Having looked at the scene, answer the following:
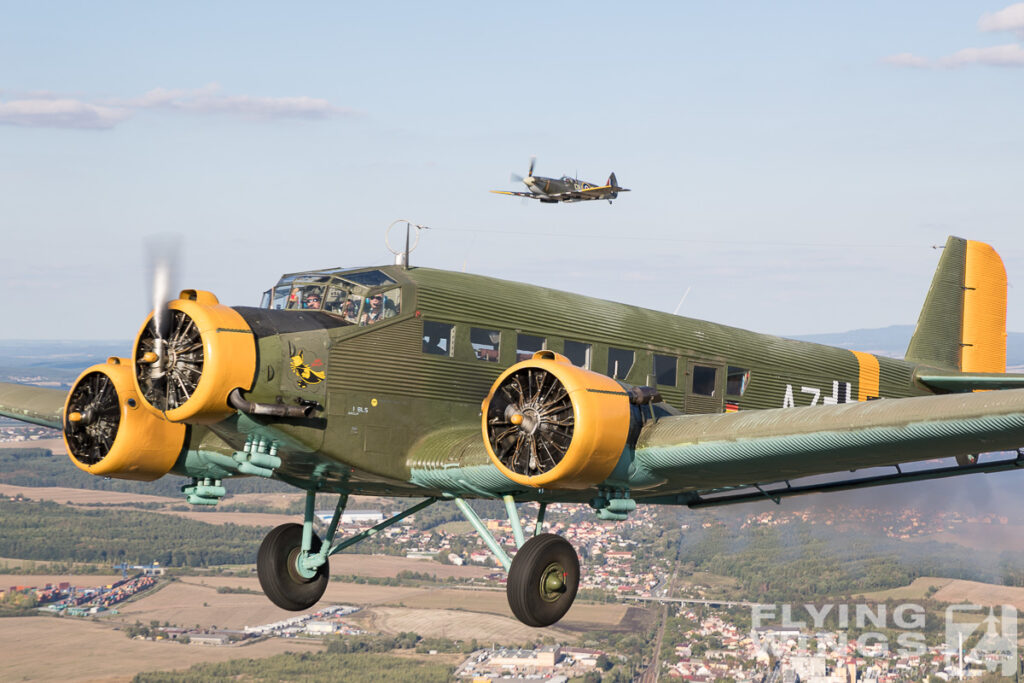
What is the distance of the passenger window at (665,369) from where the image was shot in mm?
17641

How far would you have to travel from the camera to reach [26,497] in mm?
120062

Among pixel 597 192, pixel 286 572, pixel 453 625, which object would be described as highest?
pixel 597 192

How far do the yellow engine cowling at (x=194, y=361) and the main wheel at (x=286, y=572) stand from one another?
4.10 meters

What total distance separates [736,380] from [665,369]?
149cm

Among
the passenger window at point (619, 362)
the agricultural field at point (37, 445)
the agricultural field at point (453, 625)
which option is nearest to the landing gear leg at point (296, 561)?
the passenger window at point (619, 362)

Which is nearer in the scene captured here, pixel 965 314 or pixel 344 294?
pixel 344 294

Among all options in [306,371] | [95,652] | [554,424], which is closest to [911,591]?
[554,424]

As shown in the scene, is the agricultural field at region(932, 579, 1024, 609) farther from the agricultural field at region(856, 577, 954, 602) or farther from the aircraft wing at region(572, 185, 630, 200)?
the aircraft wing at region(572, 185, 630, 200)

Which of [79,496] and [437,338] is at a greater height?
[437,338]

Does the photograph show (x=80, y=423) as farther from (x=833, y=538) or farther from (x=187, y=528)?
(x=187, y=528)

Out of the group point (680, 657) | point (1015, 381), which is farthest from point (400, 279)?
point (680, 657)

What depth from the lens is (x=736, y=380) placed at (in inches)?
731

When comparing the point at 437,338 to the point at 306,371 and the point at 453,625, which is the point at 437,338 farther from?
the point at 453,625

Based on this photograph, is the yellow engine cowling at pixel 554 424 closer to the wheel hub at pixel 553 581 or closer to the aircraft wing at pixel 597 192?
the wheel hub at pixel 553 581
